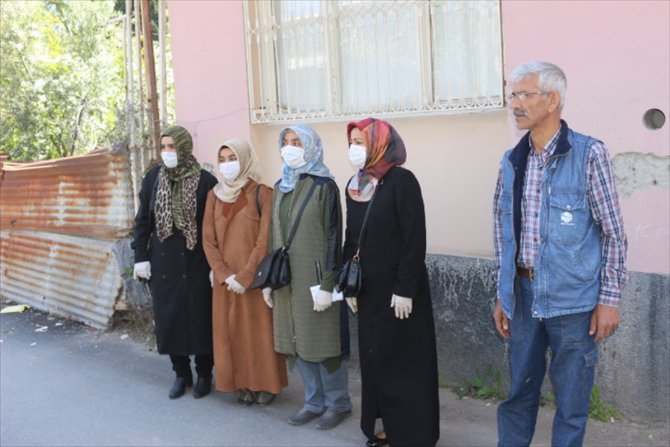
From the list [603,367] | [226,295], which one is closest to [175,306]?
[226,295]

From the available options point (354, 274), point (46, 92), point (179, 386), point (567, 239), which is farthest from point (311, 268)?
point (46, 92)

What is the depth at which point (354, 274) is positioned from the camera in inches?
153

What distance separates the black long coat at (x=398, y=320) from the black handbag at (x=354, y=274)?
0.03 metres

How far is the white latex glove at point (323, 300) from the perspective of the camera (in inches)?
163

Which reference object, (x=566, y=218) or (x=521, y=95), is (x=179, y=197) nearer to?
(x=521, y=95)

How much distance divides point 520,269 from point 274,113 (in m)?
3.20

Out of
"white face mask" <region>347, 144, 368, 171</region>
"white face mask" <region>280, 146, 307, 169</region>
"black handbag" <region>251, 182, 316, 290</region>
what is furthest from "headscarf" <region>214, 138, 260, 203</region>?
"white face mask" <region>347, 144, 368, 171</region>

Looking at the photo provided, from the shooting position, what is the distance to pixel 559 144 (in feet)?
10.1

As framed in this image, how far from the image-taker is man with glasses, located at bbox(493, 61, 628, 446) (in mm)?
3055

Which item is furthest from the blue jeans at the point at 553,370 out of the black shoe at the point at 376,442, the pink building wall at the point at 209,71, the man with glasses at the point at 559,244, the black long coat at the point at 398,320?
the pink building wall at the point at 209,71

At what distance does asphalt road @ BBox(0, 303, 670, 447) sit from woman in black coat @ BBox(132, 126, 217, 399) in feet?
1.21

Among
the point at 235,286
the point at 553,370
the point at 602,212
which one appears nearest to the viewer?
the point at 602,212

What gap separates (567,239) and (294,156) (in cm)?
181

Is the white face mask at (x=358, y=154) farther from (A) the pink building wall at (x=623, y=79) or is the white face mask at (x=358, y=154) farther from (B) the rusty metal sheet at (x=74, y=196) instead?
(B) the rusty metal sheet at (x=74, y=196)
